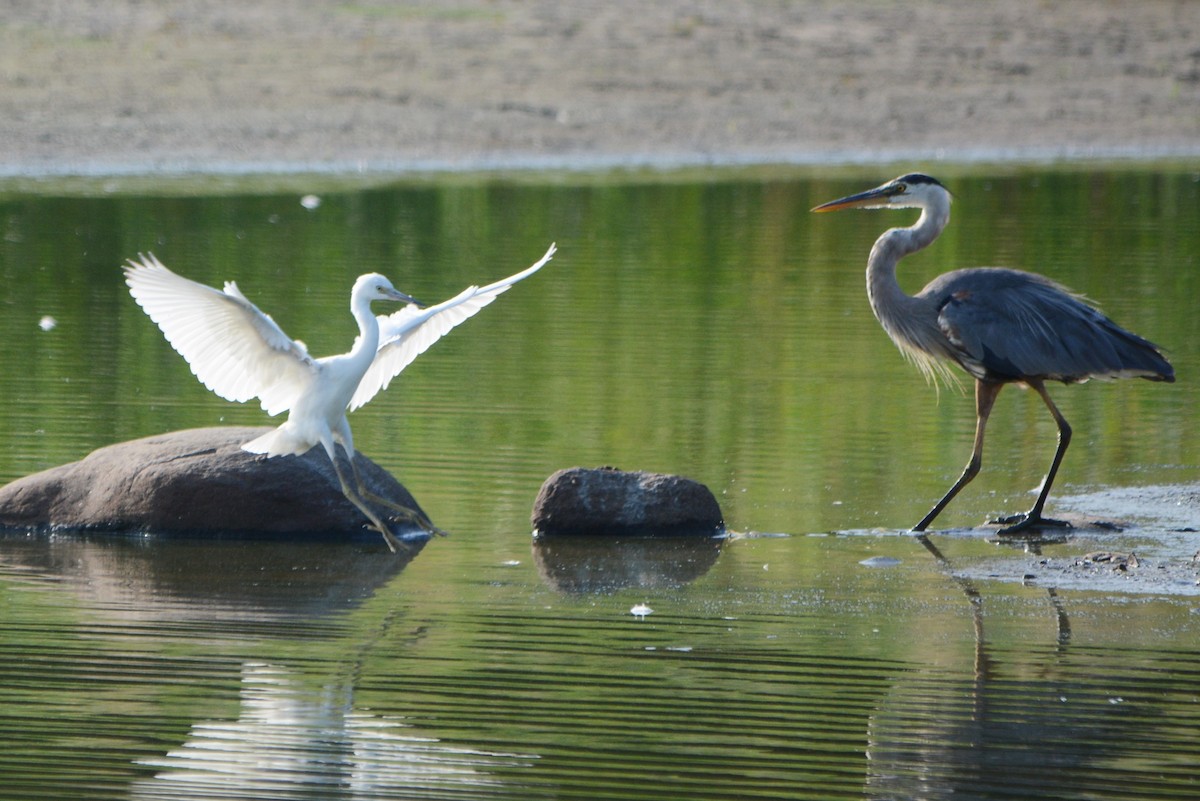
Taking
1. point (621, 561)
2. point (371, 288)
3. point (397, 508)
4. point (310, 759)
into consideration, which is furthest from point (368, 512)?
point (310, 759)

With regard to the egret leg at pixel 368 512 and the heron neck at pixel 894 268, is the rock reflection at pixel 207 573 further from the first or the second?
the heron neck at pixel 894 268

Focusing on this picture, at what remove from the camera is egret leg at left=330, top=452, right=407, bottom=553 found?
825cm

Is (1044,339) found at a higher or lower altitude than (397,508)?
higher

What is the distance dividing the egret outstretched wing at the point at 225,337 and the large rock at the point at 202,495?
1.30ft

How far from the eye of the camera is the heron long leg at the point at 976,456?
8734 millimetres

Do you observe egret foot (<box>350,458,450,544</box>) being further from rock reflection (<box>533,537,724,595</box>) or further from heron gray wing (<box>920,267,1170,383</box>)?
heron gray wing (<box>920,267,1170,383</box>)

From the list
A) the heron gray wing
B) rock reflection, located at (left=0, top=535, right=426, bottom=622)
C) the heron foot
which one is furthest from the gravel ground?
the heron foot

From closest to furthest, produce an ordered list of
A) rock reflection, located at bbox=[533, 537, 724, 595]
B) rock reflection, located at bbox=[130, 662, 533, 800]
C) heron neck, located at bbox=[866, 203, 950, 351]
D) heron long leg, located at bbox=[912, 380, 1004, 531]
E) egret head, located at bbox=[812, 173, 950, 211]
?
rock reflection, located at bbox=[130, 662, 533, 800], rock reflection, located at bbox=[533, 537, 724, 595], heron long leg, located at bbox=[912, 380, 1004, 531], heron neck, located at bbox=[866, 203, 950, 351], egret head, located at bbox=[812, 173, 950, 211]

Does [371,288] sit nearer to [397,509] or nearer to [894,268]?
[397,509]

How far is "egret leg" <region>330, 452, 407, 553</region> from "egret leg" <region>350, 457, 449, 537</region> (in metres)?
0.04

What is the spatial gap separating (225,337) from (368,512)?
0.99 metres

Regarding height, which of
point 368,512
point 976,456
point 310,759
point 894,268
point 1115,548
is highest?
point 894,268

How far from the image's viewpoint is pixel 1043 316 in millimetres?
8789

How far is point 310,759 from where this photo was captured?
224 inches
